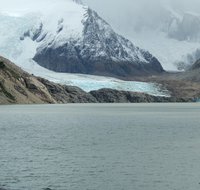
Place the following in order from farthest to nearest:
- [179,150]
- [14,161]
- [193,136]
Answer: [193,136] < [179,150] < [14,161]

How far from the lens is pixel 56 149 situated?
A: 87.1m

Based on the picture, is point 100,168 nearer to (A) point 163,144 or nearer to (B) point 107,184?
(B) point 107,184

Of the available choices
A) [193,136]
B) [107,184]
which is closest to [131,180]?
[107,184]

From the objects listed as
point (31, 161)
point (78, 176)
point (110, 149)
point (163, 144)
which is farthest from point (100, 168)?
point (163, 144)

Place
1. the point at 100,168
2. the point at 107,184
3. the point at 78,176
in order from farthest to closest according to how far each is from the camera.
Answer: the point at 100,168 < the point at 78,176 < the point at 107,184

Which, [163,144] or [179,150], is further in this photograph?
[163,144]

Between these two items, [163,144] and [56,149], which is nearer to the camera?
[56,149]

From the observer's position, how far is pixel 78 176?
→ 64000 millimetres

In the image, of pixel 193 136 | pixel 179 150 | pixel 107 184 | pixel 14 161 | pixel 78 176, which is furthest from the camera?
pixel 193 136

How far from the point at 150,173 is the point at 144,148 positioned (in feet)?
77.4

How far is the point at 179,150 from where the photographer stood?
283ft

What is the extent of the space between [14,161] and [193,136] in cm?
4774

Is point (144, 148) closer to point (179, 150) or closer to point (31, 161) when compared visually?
point (179, 150)

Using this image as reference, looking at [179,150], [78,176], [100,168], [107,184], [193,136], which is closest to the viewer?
[107,184]
